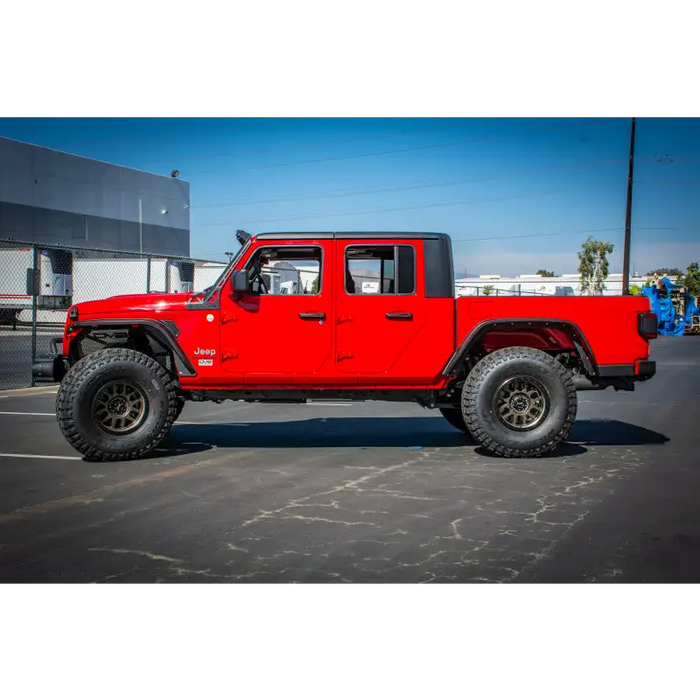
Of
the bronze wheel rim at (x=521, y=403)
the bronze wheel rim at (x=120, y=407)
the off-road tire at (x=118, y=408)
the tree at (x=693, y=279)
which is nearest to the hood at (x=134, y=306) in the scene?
the off-road tire at (x=118, y=408)

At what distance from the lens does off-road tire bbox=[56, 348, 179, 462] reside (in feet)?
22.7

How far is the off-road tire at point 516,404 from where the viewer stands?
709 centimetres

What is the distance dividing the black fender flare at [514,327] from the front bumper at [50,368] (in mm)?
3765

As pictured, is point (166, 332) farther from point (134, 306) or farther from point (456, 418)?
point (456, 418)

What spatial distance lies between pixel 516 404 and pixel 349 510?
2613 mm

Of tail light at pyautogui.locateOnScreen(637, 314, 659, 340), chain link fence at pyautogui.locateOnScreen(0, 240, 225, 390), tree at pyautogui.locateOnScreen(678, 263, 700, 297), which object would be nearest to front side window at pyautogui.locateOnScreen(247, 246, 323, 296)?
tail light at pyautogui.locateOnScreen(637, 314, 659, 340)

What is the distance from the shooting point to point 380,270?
745 cm

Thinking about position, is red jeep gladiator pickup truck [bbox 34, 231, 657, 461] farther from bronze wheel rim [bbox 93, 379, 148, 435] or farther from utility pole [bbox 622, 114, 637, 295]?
utility pole [bbox 622, 114, 637, 295]

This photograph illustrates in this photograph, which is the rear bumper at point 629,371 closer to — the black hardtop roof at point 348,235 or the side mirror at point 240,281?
the black hardtop roof at point 348,235

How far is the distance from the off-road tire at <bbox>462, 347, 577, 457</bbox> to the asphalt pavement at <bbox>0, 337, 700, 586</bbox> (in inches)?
7.5

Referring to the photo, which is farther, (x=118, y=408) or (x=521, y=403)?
(x=521, y=403)

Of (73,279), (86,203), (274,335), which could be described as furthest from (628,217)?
(86,203)
